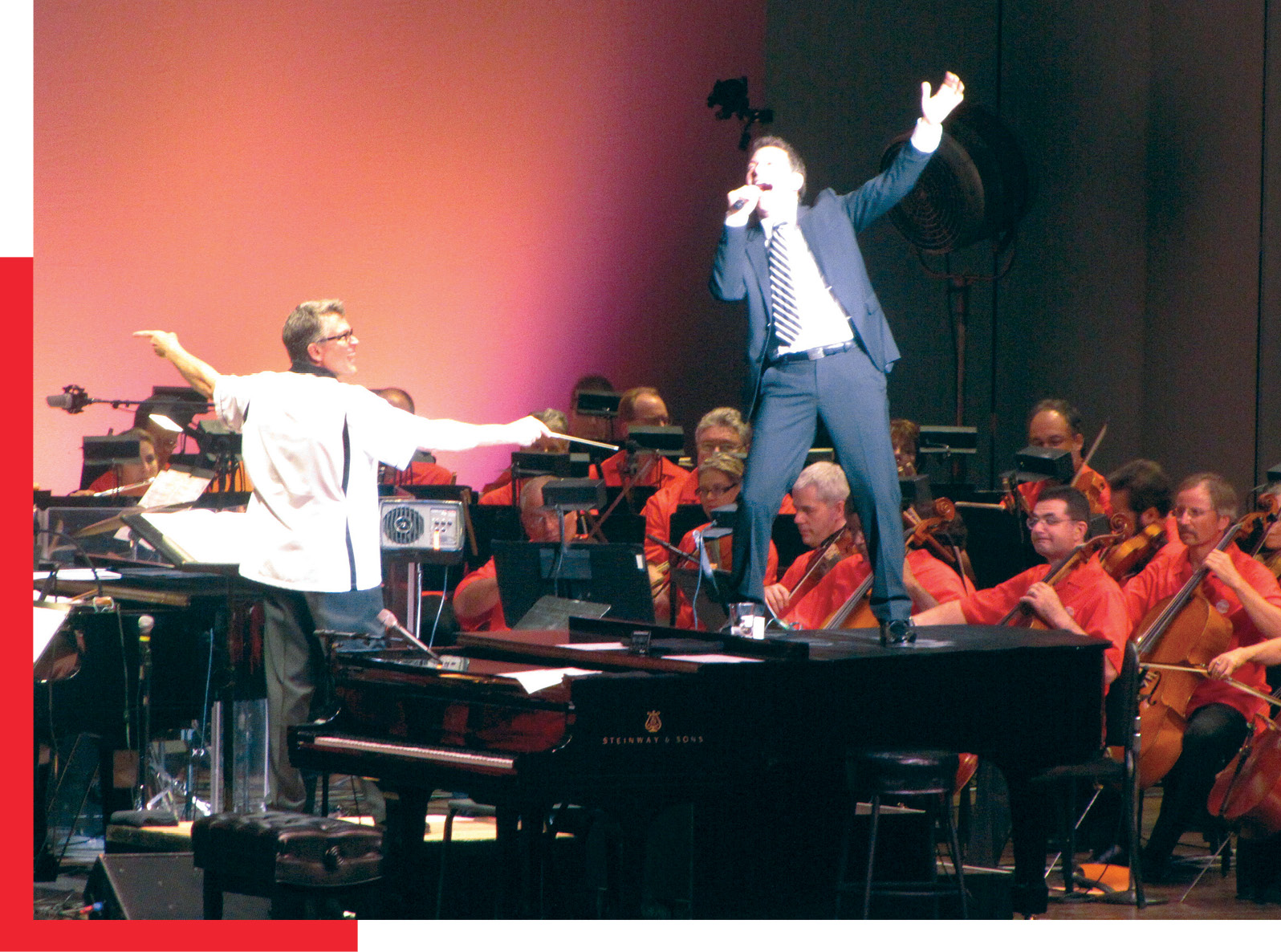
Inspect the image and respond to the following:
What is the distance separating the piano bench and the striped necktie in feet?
4.65

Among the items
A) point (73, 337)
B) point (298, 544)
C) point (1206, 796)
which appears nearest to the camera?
point (298, 544)

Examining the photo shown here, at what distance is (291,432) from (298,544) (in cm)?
28

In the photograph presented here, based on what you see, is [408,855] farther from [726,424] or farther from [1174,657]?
[726,424]

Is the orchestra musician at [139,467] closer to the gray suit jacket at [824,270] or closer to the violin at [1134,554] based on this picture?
the gray suit jacket at [824,270]

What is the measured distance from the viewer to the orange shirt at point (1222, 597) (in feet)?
15.7

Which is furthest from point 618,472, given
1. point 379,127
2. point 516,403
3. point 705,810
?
Answer: point 705,810

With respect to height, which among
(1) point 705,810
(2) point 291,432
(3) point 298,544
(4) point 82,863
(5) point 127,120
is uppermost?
(5) point 127,120

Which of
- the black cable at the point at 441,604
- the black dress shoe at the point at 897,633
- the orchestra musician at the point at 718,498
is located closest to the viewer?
the black dress shoe at the point at 897,633

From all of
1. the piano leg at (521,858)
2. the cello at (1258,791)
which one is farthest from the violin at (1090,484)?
the piano leg at (521,858)

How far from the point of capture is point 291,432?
14.2 ft

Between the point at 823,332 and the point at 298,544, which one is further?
the point at 298,544

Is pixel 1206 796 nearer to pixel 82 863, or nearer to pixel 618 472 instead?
pixel 618 472

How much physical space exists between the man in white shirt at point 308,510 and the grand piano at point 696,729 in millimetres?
576

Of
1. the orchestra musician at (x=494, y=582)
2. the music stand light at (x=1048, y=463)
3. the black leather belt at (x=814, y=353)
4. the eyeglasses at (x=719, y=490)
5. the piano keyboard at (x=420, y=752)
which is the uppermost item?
the black leather belt at (x=814, y=353)
